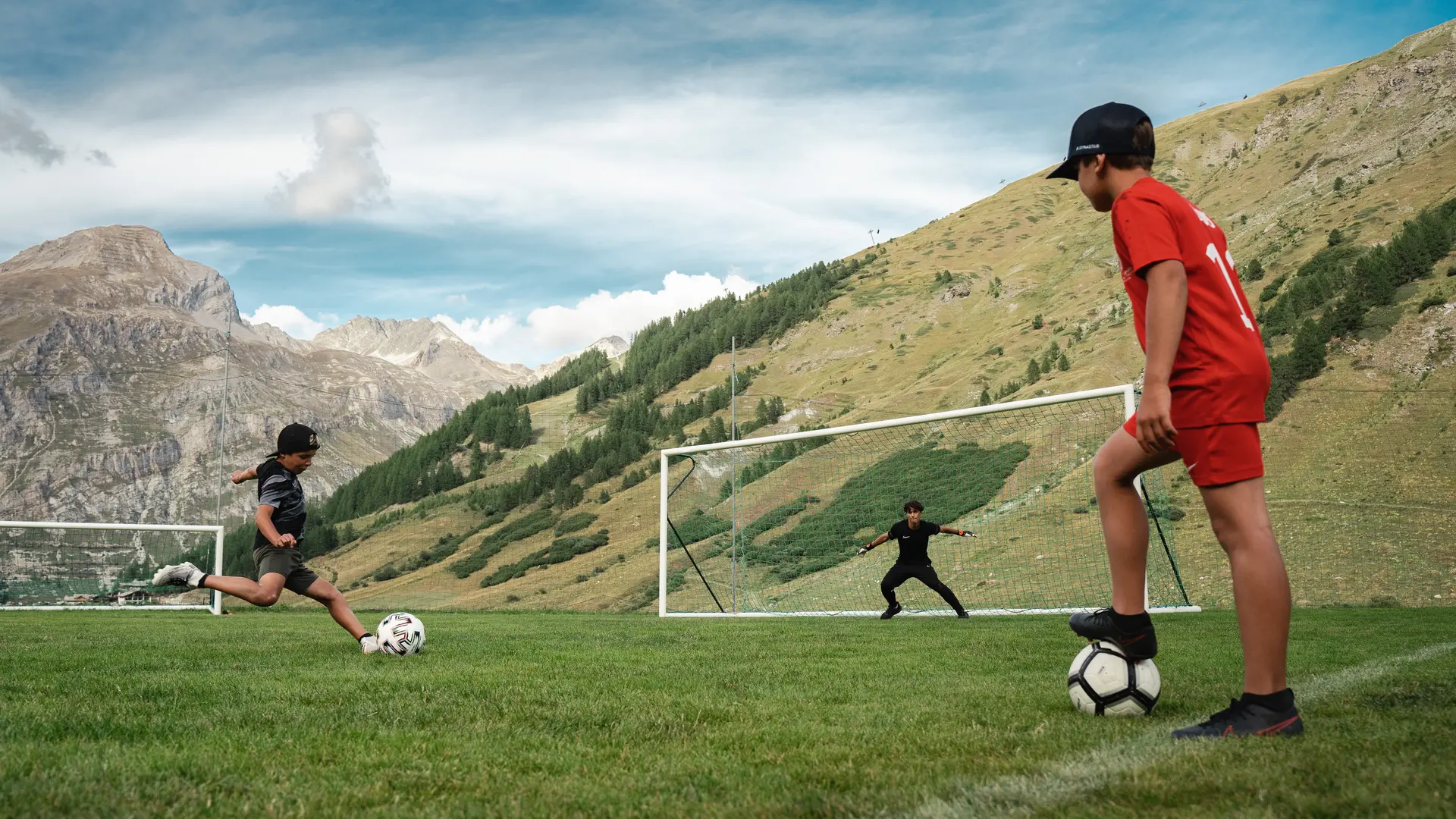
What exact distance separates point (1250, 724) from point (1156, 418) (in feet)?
3.29

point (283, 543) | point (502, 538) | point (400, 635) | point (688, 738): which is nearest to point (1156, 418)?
point (688, 738)

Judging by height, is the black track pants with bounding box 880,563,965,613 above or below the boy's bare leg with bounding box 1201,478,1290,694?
below

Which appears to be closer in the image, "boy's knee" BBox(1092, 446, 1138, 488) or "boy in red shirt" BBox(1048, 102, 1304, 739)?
"boy in red shirt" BBox(1048, 102, 1304, 739)

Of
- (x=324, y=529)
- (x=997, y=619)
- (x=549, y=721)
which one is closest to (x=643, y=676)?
(x=549, y=721)

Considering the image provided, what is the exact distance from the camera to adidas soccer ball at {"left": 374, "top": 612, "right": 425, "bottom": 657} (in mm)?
7098

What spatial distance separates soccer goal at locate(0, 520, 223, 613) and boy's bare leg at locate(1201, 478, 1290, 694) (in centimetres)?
1987

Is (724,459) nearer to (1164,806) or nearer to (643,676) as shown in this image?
(643,676)

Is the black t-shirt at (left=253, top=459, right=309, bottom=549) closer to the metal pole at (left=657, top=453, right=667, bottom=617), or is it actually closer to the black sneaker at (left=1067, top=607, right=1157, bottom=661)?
the black sneaker at (left=1067, top=607, right=1157, bottom=661)

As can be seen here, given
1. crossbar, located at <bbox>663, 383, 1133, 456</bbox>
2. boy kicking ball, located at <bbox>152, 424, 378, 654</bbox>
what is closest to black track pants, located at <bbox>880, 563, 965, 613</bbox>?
crossbar, located at <bbox>663, 383, 1133, 456</bbox>

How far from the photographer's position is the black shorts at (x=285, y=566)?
7.38 metres

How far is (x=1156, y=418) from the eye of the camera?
332 cm

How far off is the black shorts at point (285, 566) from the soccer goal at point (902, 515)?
8.49m

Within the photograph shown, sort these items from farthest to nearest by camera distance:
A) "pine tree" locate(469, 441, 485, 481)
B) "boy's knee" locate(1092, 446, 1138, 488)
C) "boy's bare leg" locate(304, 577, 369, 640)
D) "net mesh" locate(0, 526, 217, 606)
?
"pine tree" locate(469, 441, 485, 481) → "net mesh" locate(0, 526, 217, 606) → "boy's bare leg" locate(304, 577, 369, 640) → "boy's knee" locate(1092, 446, 1138, 488)

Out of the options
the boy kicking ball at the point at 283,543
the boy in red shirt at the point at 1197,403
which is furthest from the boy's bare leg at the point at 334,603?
the boy in red shirt at the point at 1197,403
